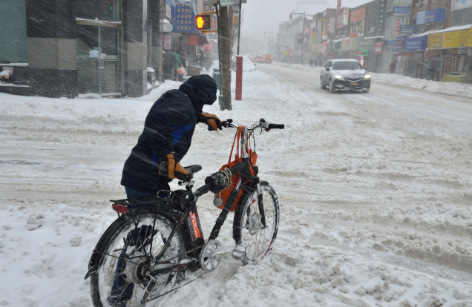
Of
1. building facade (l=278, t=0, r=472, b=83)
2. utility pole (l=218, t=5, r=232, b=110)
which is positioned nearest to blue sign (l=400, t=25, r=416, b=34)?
building facade (l=278, t=0, r=472, b=83)

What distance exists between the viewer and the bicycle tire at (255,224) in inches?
151

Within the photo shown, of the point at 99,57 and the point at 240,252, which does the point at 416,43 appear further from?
the point at 240,252

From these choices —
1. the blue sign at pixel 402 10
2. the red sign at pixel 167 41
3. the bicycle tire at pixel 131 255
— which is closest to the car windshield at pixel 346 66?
the red sign at pixel 167 41

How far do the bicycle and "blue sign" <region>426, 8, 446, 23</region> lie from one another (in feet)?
135

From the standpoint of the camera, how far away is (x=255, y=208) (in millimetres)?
4082

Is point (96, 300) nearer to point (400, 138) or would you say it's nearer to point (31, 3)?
point (400, 138)

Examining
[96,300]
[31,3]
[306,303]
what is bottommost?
[306,303]

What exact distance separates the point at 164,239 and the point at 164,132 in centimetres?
88

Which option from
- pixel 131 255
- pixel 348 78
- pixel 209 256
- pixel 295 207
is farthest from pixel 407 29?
pixel 131 255

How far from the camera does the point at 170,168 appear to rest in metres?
2.87

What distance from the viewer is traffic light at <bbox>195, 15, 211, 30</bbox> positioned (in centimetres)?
1166

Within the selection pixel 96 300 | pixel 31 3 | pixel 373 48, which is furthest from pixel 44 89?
pixel 373 48

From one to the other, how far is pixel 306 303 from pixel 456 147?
7749 mm

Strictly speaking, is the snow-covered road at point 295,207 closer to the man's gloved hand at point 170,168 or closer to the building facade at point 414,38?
the man's gloved hand at point 170,168
